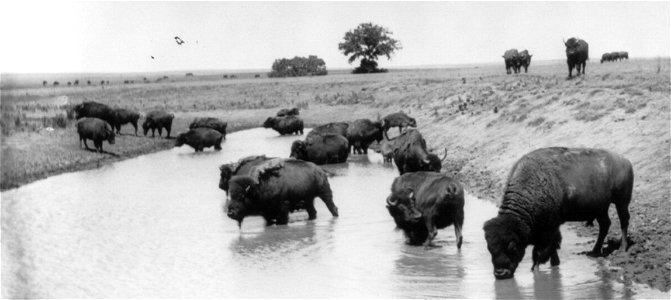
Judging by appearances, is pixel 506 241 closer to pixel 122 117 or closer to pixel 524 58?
pixel 122 117

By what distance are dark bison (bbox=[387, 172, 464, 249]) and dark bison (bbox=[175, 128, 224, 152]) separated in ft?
65.2

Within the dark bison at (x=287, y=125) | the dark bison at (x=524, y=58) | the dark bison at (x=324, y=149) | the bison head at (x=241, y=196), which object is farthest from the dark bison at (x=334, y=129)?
the dark bison at (x=524, y=58)

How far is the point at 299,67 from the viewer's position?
110m

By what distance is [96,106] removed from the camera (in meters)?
36.7

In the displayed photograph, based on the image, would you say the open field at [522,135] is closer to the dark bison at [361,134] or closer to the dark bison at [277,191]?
the dark bison at [361,134]

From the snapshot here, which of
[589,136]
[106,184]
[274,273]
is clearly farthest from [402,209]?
[106,184]

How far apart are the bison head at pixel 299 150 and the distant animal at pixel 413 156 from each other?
14.8ft

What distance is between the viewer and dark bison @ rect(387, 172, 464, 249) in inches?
508

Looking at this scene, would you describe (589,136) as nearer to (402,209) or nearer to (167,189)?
(402,209)

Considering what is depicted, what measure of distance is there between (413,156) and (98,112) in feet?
67.7

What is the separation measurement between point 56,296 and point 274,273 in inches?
123

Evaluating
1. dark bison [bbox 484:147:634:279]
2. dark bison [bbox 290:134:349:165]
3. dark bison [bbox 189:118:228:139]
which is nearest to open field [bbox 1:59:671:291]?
dark bison [bbox 484:147:634:279]

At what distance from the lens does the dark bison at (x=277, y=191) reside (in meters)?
15.5

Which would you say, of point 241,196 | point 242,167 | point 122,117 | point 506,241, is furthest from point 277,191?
point 122,117
